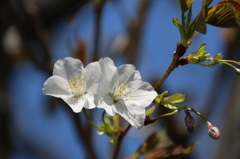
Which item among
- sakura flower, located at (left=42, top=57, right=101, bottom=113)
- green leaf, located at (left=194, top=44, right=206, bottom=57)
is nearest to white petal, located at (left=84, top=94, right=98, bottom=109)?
sakura flower, located at (left=42, top=57, right=101, bottom=113)

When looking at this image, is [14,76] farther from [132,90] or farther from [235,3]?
[235,3]

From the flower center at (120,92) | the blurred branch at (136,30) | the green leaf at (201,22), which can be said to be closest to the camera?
the green leaf at (201,22)

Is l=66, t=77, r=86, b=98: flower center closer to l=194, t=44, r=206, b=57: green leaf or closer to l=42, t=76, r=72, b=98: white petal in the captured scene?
l=42, t=76, r=72, b=98: white petal

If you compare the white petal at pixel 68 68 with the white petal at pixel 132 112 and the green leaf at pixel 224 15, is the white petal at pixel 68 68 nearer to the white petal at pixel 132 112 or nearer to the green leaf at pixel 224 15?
the white petal at pixel 132 112

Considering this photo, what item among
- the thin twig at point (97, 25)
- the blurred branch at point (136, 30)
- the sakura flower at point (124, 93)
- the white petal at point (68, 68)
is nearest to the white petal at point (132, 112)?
the sakura flower at point (124, 93)

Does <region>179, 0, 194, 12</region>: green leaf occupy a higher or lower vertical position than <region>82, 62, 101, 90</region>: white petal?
higher
